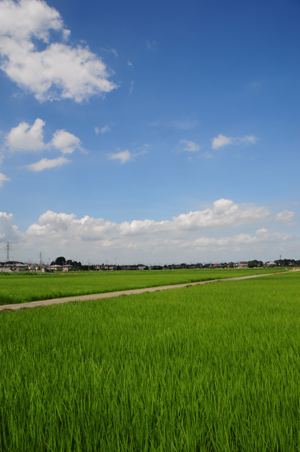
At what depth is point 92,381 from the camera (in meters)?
3.04

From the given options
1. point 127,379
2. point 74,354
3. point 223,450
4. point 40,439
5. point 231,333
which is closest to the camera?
point 223,450

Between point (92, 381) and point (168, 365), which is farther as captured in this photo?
point (168, 365)

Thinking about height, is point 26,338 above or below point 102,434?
below

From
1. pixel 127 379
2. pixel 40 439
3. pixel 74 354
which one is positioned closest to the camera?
pixel 40 439

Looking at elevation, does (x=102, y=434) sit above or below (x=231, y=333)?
above

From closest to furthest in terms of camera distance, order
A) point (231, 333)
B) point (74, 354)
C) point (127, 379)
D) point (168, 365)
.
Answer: point (127, 379)
point (168, 365)
point (74, 354)
point (231, 333)

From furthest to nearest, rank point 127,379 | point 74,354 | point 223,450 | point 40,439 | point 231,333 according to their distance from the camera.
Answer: point 231,333 → point 74,354 → point 127,379 → point 40,439 → point 223,450

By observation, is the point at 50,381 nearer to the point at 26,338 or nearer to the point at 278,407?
the point at 278,407

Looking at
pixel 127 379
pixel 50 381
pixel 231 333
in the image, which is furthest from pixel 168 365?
pixel 231 333

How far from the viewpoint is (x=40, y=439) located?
202cm

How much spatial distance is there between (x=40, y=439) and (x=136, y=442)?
0.75 m

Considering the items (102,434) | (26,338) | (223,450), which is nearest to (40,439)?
(102,434)

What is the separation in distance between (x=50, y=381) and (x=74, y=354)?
104 cm

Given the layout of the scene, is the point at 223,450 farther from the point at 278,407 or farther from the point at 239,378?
the point at 239,378
